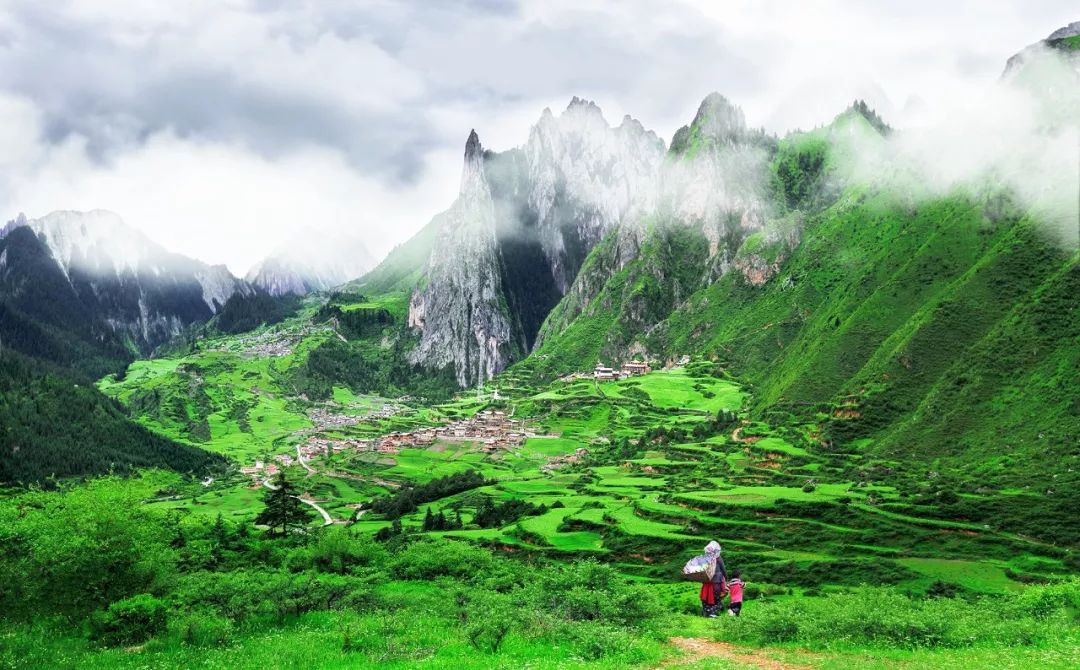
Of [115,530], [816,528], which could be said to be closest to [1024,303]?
[816,528]

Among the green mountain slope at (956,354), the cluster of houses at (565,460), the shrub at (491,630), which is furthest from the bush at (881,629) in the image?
the cluster of houses at (565,460)

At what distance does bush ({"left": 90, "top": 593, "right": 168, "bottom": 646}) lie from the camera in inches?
1211

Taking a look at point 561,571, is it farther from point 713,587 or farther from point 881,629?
point 881,629

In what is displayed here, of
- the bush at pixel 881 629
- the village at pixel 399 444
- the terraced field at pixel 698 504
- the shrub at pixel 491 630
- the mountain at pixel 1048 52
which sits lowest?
the terraced field at pixel 698 504

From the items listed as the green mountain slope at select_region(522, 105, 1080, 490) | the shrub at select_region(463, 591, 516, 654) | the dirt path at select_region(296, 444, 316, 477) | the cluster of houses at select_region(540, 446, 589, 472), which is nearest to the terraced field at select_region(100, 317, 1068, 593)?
the cluster of houses at select_region(540, 446, 589, 472)

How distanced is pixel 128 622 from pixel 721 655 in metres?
28.2

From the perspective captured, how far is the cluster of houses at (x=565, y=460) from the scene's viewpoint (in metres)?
148

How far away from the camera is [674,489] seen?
106 metres

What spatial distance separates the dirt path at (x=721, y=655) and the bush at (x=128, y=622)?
24949mm

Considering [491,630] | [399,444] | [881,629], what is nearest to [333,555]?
[491,630]

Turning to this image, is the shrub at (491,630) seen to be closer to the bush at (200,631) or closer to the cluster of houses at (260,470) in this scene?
the bush at (200,631)

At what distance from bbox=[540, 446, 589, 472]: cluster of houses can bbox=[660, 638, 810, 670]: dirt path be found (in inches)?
4562

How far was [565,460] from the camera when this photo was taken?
6083 inches

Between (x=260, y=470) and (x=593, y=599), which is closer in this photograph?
(x=593, y=599)
